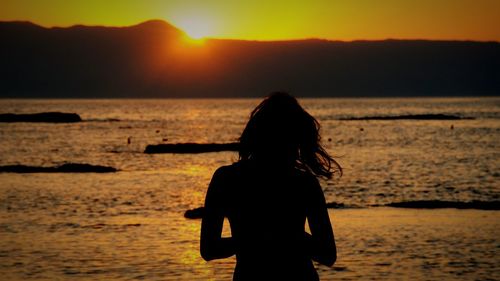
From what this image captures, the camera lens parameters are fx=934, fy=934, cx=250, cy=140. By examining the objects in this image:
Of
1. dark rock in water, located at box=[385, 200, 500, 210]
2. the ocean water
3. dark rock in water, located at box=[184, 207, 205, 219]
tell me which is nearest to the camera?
the ocean water

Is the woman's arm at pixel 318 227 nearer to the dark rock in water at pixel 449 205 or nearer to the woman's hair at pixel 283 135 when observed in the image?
the woman's hair at pixel 283 135

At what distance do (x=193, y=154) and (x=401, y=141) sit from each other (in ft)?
120

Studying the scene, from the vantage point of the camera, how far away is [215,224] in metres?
5.71

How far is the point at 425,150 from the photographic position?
96.6m

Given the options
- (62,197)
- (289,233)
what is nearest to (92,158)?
(62,197)

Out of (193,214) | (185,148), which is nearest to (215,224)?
(193,214)

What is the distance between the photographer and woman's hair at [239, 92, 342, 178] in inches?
224

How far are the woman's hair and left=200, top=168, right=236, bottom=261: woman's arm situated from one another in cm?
26

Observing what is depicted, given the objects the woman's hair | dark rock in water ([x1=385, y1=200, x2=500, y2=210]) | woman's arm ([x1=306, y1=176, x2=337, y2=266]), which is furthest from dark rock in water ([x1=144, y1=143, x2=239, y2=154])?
woman's arm ([x1=306, y1=176, x2=337, y2=266])

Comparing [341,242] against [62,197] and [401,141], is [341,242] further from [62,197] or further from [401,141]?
[401,141]

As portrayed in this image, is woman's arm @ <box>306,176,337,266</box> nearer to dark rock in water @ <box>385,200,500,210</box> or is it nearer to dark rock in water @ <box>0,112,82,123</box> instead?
dark rock in water @ <box>385,200,500,210</box>

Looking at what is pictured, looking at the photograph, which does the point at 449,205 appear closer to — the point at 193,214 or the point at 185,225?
the point at 193,214

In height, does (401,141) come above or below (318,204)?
below

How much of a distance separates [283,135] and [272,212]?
480 millimetres
